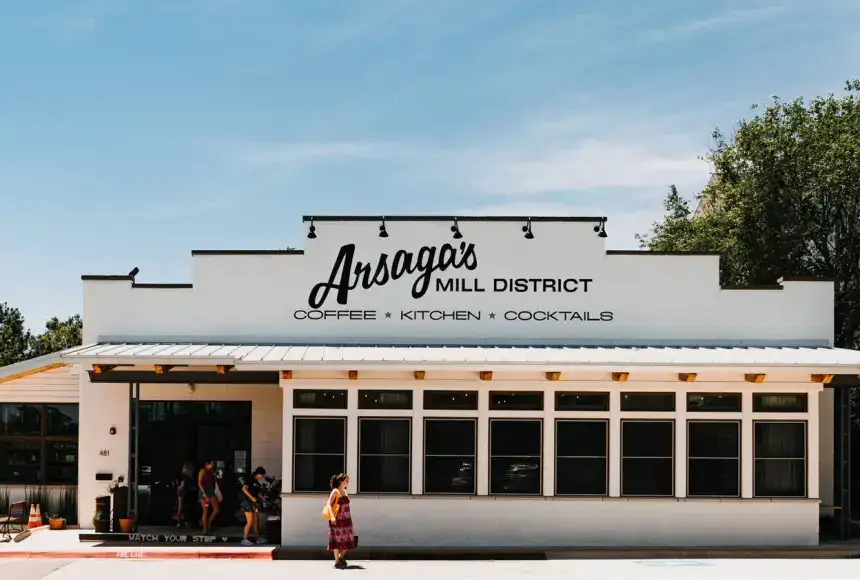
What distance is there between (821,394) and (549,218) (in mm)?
6403

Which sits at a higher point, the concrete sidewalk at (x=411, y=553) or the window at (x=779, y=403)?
the window at (x=779, y=403)

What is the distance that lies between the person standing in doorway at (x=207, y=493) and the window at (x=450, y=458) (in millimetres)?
3966

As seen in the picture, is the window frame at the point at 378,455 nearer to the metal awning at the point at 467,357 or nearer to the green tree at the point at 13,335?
the metal awning at the point at 467,357

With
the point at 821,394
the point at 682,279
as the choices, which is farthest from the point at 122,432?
the point at 821,394

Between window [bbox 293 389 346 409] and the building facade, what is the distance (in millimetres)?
35

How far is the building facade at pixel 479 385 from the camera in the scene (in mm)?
15219

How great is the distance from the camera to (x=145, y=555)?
14414 mm

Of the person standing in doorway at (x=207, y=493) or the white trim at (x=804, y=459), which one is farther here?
the person standing in doorway at (x=207, y=493)

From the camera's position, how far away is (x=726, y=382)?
15.4 metres

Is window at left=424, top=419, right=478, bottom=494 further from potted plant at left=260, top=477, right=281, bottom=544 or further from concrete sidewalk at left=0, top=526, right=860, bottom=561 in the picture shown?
potted plant at left=260, top=477, right=281, bottom=544

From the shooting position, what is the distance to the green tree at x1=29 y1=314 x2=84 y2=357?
43906mm

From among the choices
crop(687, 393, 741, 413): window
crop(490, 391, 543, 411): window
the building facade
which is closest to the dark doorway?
the building facade

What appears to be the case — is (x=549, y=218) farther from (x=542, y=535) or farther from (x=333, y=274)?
(x=542, y=535)

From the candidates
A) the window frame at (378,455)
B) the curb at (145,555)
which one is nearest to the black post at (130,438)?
the curb at (145,555)
